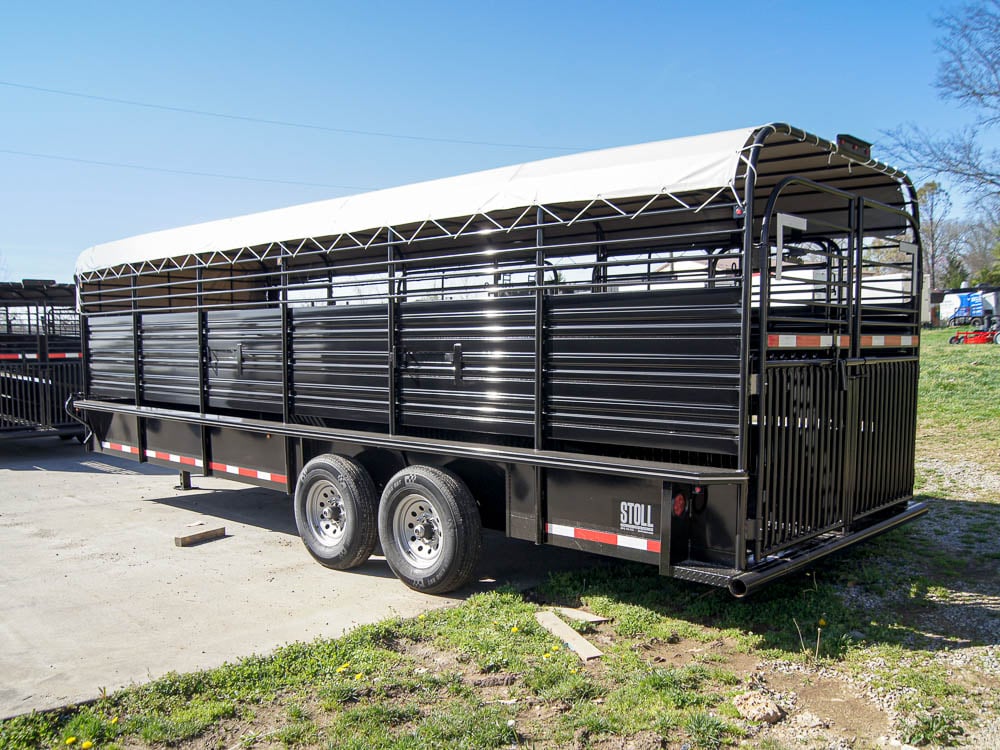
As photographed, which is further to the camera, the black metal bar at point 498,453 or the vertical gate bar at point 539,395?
the vertical gate bar at point 539,395

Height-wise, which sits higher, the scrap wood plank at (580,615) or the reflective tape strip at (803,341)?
the reflective tape strip at (803,341)

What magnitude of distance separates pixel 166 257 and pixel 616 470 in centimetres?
553

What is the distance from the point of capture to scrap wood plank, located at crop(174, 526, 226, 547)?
7.06 metres

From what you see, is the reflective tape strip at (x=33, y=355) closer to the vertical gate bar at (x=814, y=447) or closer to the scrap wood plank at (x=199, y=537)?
the scrap wood plank at (x=199, y=537)

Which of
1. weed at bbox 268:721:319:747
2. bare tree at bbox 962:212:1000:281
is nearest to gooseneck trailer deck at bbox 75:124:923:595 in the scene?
weed at bbox 268:721:319:747

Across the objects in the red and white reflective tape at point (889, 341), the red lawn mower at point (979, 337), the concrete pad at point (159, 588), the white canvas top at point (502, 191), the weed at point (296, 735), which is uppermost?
the white canvas top at point (502, 191)

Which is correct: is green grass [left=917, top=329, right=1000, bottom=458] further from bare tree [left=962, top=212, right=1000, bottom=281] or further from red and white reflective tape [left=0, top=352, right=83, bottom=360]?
bare tree [left=962, top=212, right=1000, bottom=281]

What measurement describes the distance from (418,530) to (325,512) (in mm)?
1154

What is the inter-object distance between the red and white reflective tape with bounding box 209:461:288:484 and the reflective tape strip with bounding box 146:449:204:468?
20cm

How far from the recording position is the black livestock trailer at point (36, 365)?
11797mm

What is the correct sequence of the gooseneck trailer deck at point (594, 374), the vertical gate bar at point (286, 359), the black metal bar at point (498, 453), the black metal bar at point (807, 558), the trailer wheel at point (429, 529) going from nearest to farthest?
the black metal bar at point (807, 558)
the black metal bar at point (498, 453)
the gooseneck trailer deck at point (594, 374)
the trailer wheel at point (429, 529)
the vertical gate bar at point (286, 359)

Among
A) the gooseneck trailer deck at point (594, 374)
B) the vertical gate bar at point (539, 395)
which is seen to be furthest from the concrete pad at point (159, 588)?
the vertical gate bar at point (539, 395)

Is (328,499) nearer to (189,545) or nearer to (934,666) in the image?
(189,545)

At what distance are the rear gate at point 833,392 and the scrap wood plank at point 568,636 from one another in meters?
1.10
